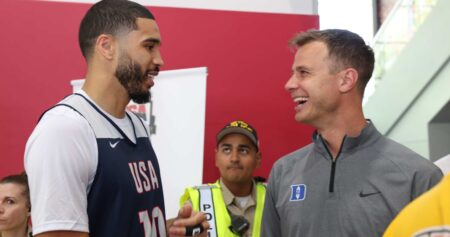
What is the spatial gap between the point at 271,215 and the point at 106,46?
860 millimetres

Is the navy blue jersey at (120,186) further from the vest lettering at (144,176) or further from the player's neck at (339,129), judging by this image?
the player's neck at (339,129)

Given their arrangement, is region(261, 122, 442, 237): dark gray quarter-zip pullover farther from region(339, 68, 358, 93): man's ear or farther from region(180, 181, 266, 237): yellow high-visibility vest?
region(180, 181, 266, 237): yellow high-visibility vest

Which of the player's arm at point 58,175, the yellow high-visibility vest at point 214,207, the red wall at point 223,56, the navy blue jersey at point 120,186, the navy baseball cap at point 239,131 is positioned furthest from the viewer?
the red wall at point 223,56

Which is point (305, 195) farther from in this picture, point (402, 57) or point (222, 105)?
point (402, 57)

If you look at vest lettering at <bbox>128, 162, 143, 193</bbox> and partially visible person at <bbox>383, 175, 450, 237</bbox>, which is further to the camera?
Result: vest lettering at <bbox>128, 162, 143, 193</bbox>

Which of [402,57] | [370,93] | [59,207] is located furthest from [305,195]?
[370,93]

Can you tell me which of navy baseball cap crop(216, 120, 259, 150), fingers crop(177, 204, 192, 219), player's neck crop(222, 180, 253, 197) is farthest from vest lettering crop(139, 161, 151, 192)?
navy baseball cap crop(216, 120, 259, 150)

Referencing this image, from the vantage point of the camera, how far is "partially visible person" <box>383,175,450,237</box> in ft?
2.58

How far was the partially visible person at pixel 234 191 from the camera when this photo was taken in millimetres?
3590

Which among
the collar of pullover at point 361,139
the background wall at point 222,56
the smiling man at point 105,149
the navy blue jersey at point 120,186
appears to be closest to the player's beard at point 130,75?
the smiling man at point 105,149

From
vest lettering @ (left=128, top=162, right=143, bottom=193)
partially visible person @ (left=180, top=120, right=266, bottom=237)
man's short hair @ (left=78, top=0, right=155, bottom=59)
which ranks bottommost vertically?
partially visible person @ (left=180, top=120, right=266, bottom=237)

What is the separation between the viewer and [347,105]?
7.46 ft

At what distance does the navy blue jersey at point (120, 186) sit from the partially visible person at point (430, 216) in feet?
3.56

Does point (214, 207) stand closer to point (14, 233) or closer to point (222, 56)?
point (14, 233)
